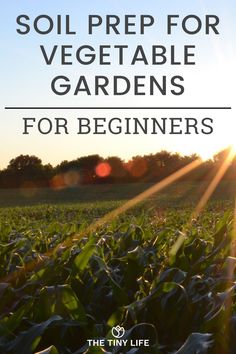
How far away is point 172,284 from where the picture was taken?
1.89m

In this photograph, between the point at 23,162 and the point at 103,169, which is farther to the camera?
the point at 103,169

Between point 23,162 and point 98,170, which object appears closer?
point 23,162

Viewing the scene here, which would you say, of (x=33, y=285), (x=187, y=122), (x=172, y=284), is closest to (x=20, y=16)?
(x=187, y=122)

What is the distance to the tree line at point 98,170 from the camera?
60.0 metres

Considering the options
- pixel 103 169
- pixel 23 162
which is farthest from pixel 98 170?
pixel 23 162

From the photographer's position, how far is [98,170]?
6344cm

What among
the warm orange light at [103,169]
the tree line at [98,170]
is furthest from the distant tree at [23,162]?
the warm orange light at [103,169]

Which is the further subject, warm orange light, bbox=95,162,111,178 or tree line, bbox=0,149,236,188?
warm orange light, bbox=95,162,111,178

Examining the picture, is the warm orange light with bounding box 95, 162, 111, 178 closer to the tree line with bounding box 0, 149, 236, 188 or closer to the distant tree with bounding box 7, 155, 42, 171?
the tree line with bounding box 0, 149, 236, 188

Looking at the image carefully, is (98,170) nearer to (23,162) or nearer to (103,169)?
(103,169)

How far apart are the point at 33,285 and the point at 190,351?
41.9 inches

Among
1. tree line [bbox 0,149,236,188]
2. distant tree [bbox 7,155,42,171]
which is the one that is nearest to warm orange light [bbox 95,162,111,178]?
tree line [bbox 0,149,236,188]

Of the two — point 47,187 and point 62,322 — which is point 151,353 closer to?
point 62,322

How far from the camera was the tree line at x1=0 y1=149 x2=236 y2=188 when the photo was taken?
59969 mm
